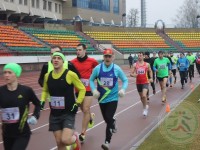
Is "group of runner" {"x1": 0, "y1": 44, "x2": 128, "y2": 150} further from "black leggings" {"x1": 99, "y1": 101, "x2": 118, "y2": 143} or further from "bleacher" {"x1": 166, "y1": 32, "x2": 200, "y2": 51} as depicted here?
"bleacher" {"x1": 166, "y1": 32, "x2": 200, "y2": 51}

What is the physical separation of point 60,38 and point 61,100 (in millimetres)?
41900

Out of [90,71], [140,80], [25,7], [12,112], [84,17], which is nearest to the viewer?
[12,112]

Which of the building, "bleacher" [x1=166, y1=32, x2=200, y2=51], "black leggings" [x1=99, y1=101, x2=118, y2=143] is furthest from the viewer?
"bleacher" [x1=166, y1=32, x2=200, y2=51]

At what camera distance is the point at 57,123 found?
6.73 m

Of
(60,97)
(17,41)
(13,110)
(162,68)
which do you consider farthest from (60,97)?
(17,41)

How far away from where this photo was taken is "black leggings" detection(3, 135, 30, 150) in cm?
557

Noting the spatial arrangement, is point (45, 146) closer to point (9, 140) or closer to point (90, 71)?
point (90, 71)

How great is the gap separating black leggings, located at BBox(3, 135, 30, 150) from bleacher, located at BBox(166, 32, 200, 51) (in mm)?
55951

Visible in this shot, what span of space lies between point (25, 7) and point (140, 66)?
38.9m

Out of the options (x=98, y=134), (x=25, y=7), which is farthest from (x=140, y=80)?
(x=25, y=7)

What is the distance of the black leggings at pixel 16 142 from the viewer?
557cm

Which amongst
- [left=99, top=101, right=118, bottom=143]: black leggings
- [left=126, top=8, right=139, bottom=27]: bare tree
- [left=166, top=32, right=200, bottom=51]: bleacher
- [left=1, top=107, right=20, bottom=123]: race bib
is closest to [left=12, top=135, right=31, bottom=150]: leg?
[left=1, top=107, right=20, bottom=123]: race bib

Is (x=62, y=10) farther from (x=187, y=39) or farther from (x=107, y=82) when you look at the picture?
(x=107, y=82)

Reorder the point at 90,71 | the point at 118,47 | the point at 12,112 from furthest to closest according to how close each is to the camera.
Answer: the point at 118,47 < the point at 90,71 < the point at 12,112
